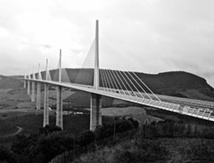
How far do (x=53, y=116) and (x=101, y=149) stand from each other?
30131 mm

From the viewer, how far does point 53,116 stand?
4422cm

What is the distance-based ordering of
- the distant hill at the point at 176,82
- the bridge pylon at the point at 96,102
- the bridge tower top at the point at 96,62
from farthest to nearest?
the distant hill at the point at 176,82, the bridge pylon at the point at 96,102, the bridge tower top at the point at 96,62

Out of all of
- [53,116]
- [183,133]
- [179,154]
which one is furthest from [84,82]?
[179,154]

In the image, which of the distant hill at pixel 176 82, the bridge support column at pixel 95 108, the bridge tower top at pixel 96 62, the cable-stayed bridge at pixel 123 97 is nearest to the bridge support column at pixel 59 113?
the cable-stayed bridge at pixel 123 97

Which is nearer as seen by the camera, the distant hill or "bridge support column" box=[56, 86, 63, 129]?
"bridge support column" box=[56, 86, 63, 129]

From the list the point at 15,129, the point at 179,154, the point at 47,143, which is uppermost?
the point at 179,154

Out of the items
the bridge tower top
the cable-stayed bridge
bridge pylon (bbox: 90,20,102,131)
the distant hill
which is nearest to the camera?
the cable-stayed bridge

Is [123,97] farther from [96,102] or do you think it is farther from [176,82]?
[176,82]

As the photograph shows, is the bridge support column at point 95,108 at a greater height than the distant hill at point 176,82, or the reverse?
the distant hill at point 176,82

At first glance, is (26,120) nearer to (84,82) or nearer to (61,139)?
(84,82)

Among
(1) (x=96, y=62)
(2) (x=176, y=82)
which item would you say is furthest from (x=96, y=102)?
(2) (x=176, y=82)

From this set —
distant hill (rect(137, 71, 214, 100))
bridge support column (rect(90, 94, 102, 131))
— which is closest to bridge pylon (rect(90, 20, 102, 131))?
bridge support column (rect(90, 94, 102, 131))

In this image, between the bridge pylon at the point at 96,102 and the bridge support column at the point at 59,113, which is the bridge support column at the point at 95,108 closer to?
the bridge pylon at the point at 96,102

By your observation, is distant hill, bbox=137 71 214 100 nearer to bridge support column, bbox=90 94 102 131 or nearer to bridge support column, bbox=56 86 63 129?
bridge support column, bbox=56 86 63 129
